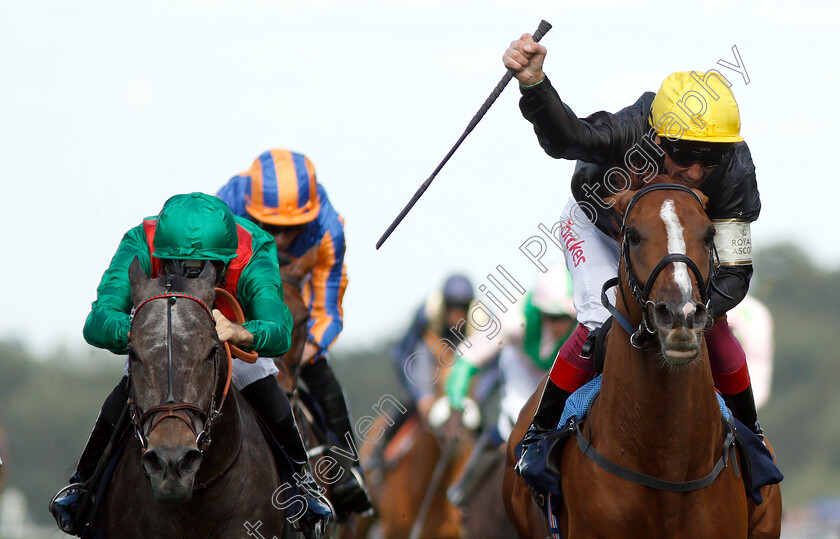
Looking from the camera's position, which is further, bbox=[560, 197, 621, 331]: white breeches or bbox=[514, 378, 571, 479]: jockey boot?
bbox=[560, 197, 621, 331]: white breeches

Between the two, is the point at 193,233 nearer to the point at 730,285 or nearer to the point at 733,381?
the point at 730,285

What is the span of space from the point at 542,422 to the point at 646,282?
1.51 meters

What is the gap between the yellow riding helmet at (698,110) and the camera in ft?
19.4

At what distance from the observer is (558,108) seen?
6.19 m

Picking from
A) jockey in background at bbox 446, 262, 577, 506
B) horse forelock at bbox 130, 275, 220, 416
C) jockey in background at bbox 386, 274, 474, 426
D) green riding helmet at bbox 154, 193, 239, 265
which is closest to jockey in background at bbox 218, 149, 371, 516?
jockey in background at bbox 446, 262, 577, 506

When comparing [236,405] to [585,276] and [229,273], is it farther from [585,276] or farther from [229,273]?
[585,276]

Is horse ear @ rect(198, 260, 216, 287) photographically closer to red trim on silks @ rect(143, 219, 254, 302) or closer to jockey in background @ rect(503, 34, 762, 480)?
red trim on silks @ rect(143, 219, 254, 302)

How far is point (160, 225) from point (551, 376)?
Answer: 2.09 metres

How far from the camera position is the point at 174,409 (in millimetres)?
5082

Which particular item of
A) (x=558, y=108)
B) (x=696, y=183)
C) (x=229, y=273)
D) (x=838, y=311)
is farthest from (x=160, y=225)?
(x=838, y=311)

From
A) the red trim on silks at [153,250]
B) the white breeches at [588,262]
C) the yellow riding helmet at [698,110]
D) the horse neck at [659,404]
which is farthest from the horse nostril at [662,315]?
the red trim on silks at [153,250]

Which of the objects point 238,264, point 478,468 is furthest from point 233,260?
point 478,468

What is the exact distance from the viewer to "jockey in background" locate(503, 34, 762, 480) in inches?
235

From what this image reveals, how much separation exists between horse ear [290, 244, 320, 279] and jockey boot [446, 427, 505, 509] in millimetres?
2812
